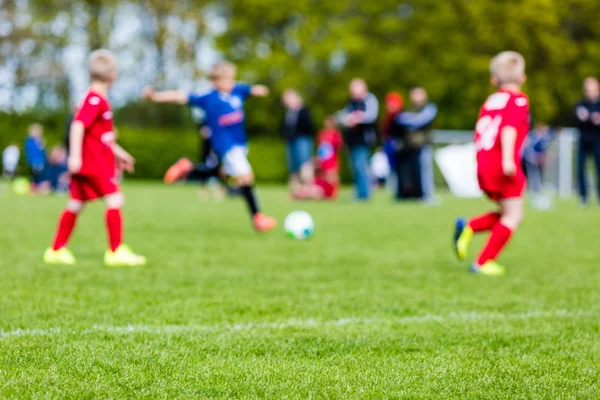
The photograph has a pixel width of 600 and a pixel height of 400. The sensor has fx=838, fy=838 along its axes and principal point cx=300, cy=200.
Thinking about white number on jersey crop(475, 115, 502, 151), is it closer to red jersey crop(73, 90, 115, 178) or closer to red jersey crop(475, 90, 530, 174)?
red jersey crop(475, 90, 530, 174)

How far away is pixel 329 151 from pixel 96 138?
12.9 metres

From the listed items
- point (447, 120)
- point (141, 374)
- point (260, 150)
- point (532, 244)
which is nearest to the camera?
point (141, 374)

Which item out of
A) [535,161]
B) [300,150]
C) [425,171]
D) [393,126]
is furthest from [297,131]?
[535,161]

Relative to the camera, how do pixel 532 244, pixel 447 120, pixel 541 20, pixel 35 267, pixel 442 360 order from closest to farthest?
1. pixel 442 360
2. pixel 35 267
3. pixel 532 244
4. pixel 541 20
5. pixel 447 120

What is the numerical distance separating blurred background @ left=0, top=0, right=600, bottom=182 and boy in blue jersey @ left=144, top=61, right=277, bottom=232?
24.8 meters

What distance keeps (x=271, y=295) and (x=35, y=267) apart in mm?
2128

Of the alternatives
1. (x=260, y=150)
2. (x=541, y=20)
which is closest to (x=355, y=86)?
(x=260, y=150)

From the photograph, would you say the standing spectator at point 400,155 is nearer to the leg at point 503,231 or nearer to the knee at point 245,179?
the knee at point 245,179

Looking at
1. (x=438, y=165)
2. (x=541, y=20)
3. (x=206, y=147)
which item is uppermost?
(x=541, y=20)

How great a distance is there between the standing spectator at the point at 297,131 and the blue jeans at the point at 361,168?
1.25 metres

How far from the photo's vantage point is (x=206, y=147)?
16.1 meters

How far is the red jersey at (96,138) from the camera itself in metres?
6.49

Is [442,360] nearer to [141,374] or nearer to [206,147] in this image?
[141,374]

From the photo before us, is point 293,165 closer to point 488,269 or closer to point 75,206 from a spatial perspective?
point 75,206
